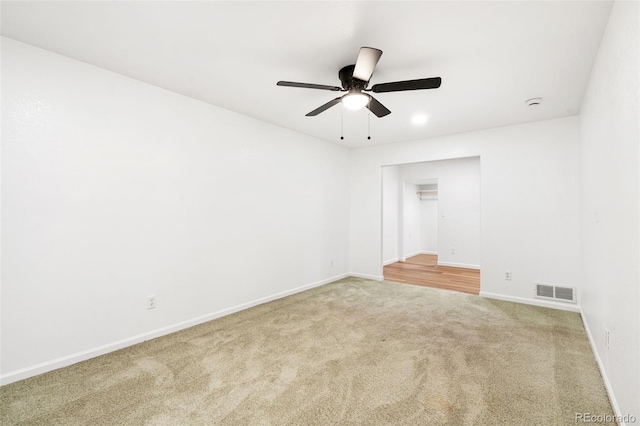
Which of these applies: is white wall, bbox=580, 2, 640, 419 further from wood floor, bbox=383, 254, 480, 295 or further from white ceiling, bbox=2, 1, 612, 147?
wood floor, bbox=383, 254, 480, 295

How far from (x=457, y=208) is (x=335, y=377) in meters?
5.97

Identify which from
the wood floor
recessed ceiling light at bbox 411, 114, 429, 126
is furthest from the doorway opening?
recessed ceiling light at bbox 411, 114, 429, 126

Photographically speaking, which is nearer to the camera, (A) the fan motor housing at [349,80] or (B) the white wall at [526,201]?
(A) the fan motor housing at [349,80]

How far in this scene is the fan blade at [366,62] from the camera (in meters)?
1.86

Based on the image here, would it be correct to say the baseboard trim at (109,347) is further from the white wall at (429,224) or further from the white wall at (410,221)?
the white wall at (429,224)

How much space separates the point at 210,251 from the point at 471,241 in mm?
5935

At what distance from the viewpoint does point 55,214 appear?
235cm

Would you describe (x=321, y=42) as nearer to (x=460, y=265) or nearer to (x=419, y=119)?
(x=419, y=119)

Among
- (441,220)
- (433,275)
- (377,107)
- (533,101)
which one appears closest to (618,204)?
(377,107)

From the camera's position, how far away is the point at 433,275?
19.4ft

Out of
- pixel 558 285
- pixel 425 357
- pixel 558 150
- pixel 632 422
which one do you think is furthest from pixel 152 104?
pixel 558 285

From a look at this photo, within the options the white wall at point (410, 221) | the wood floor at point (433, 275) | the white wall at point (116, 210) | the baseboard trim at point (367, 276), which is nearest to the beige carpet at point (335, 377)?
the white wall at point (116, 210)

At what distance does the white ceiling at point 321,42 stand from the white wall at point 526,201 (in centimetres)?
83

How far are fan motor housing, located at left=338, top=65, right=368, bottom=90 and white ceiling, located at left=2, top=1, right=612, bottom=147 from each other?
2.7 inches
